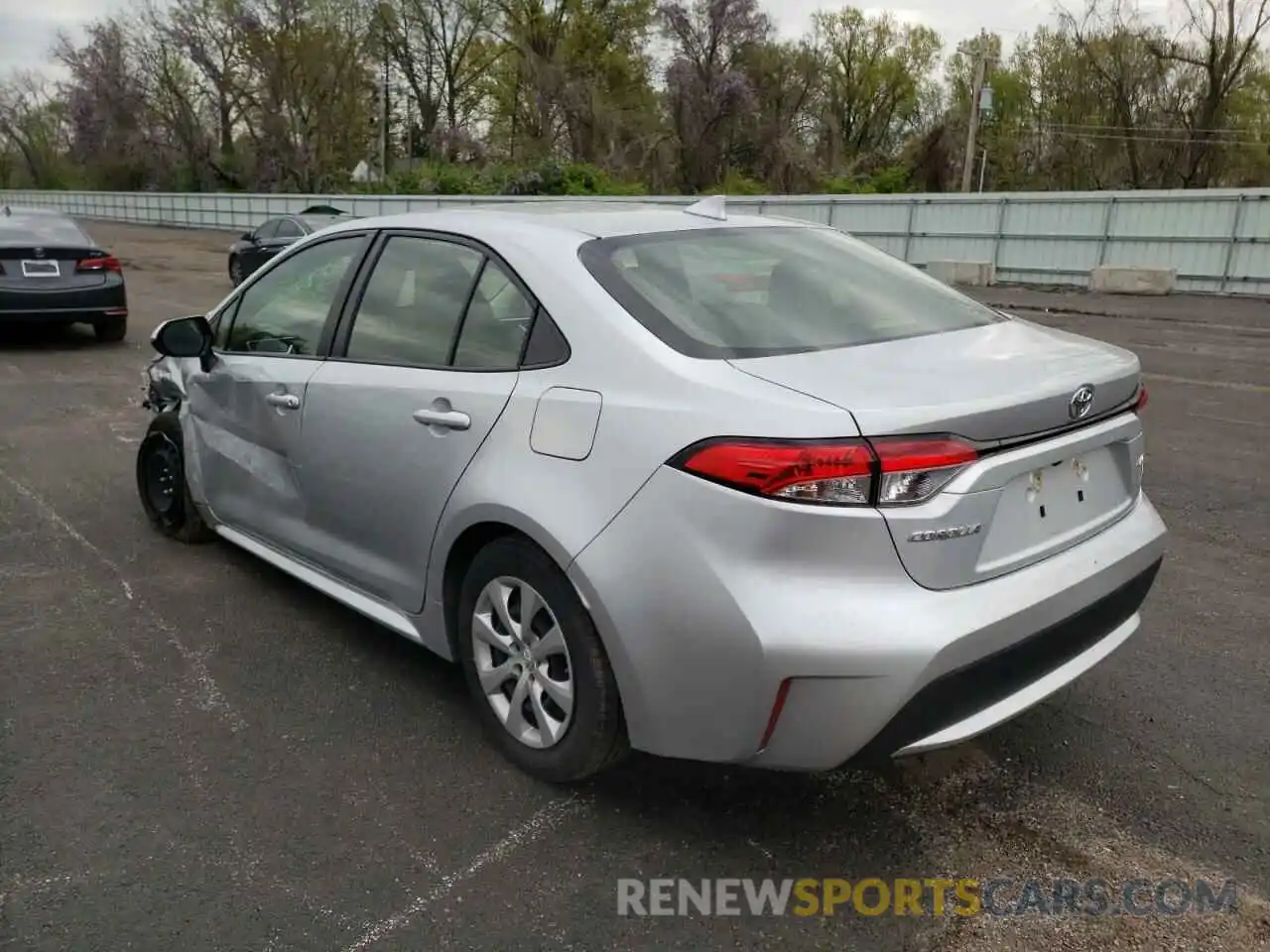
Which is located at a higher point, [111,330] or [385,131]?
[385,131]

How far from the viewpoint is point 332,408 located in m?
3.56

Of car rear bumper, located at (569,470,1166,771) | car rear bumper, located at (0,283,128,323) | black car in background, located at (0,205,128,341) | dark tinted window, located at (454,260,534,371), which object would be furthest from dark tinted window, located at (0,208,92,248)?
car rear bumper, located at (569,470,1166,771)

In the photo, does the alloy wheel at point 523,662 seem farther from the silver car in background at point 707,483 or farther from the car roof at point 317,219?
the car roof at point 317,219

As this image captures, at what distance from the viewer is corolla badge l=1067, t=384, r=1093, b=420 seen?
2635 millimetres

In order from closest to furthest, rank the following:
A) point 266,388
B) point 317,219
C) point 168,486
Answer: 1. point 266,388
2. point 168,486
3. point 317,219

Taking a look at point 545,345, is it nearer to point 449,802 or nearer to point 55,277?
point 449,802

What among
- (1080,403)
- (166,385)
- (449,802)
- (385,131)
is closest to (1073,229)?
(166,385)

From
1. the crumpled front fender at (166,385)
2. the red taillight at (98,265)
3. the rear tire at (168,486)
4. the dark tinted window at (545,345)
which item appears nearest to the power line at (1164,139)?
the red taillight at (98,265)

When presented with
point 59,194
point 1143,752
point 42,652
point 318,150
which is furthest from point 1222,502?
point 59,194

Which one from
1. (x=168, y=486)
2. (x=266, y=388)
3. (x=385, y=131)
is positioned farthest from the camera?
(x=385, y=131)

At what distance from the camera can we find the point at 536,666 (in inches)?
113

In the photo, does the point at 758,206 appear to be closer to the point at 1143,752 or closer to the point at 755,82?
the point at 755,82

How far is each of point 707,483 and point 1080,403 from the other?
1.02 metres

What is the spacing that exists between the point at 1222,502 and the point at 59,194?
212 feet
